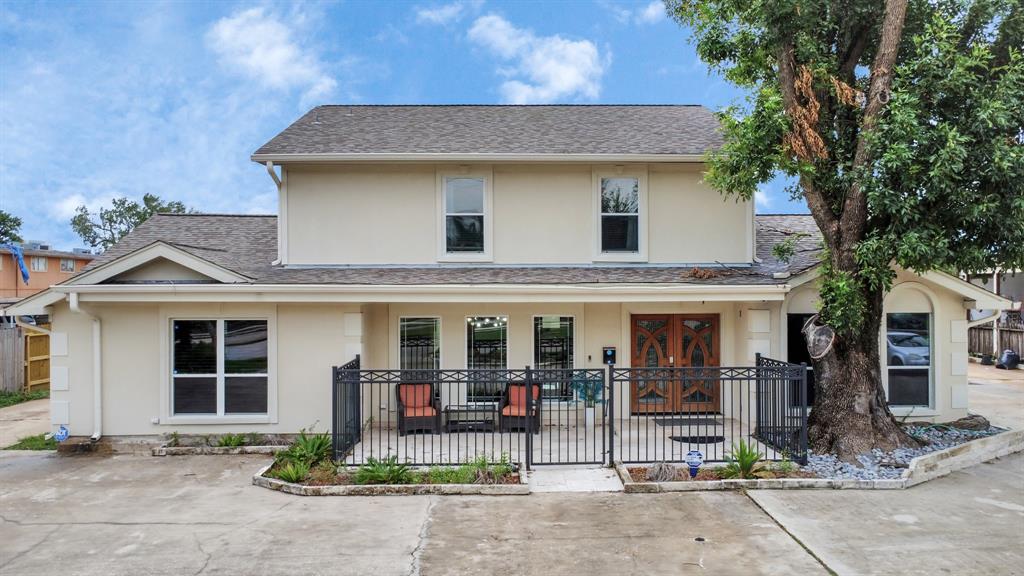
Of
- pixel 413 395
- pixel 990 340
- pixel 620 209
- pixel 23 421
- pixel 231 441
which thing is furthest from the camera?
pixel 990 340

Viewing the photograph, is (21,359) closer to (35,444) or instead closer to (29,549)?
(35,444)

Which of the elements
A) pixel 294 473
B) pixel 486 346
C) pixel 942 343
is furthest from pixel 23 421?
pixel 942 343

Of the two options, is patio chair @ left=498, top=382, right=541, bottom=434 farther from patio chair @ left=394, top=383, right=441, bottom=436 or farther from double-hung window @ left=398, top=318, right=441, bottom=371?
double-hung window @ left=398, top=318, right=441, bottom=371

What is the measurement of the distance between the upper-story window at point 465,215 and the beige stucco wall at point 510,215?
151mm

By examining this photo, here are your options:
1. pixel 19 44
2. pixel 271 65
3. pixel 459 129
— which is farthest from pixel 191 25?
pixel 459 129

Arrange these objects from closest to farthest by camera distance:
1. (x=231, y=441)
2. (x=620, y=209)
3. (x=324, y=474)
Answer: (x=324, y=474)
(x=231, y=441)
(x=620, y=209)

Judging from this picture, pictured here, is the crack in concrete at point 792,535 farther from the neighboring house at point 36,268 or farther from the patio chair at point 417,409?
the neighboring house at point 36,268

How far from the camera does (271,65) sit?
29.4 metres

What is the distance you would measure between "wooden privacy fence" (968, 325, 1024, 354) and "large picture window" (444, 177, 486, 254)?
20311mm

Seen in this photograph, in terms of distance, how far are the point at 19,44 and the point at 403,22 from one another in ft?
67.9

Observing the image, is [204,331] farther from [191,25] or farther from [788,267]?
[191,25]

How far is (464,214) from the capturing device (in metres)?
11.0

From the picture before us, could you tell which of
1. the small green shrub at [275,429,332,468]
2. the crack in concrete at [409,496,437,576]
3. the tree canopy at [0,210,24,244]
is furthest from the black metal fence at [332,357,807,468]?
the tree canopy at [0,210,24,244]

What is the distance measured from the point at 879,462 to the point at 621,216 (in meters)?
5.88
